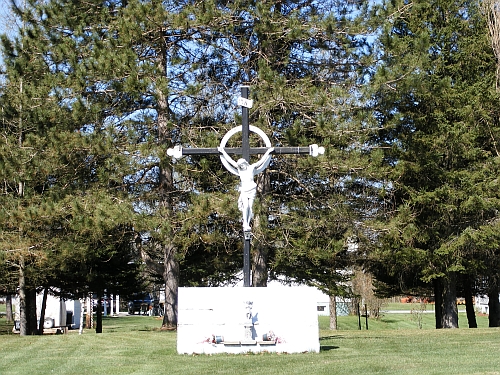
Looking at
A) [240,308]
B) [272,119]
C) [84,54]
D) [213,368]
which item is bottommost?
[213,368]

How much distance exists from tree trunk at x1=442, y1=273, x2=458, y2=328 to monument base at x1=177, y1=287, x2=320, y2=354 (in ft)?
43.4

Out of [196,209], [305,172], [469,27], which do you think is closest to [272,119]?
[305,172]

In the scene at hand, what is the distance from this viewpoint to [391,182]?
23.6 m

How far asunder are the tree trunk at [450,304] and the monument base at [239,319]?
13.2 m

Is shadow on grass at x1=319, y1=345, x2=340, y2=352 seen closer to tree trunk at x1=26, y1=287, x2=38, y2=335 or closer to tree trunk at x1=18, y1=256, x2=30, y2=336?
tree trunk at x1=18, y1=256, x2=30, y2=336

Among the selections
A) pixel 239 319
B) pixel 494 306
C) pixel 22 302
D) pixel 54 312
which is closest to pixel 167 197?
pixel 22 302

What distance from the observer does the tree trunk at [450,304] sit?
24688 mm

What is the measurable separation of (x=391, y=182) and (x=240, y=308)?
40.6ft

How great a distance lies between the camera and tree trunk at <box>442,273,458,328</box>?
81.0 ft

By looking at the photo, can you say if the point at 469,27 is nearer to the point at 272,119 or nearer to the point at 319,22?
the point at 319,22

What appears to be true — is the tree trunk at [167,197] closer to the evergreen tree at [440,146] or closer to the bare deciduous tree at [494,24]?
the evergreen tree at [440,146]

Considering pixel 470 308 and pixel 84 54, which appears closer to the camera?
pixel 84 54

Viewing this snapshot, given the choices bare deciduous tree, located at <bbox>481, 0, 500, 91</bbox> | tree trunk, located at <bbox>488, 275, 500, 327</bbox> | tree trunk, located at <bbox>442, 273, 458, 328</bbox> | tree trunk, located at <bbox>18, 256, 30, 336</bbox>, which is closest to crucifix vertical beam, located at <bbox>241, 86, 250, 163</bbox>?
tree trunk, located at <bbox>18, 256, 30, 336</bbox>

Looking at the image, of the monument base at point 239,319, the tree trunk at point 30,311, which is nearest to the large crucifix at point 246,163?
the monument base at point 239,319
